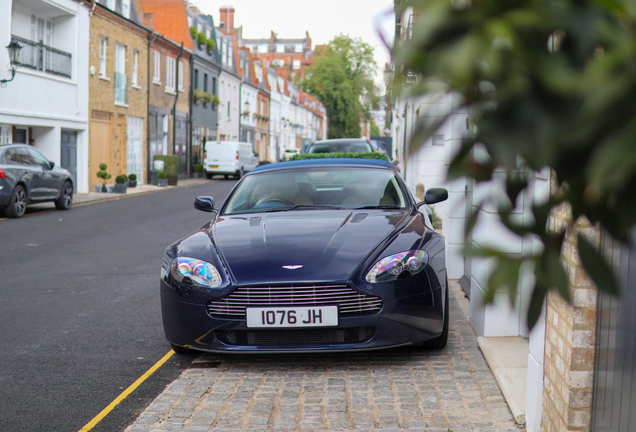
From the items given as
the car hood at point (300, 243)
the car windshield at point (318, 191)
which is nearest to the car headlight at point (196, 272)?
the car hood at point (300, 243)

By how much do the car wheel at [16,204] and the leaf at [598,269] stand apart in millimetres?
16389

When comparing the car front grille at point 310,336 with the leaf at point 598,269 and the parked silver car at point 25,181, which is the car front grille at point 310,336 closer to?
the leaf at point 598,269

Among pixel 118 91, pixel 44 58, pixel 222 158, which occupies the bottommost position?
pixel 222 158

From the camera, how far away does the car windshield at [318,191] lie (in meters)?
6.23

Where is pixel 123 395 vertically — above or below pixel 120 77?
below

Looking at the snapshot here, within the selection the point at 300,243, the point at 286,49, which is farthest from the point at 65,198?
the point at 286,49

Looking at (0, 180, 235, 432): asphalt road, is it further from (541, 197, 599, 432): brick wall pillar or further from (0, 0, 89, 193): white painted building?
(0, 0, 89, 193): white painted building

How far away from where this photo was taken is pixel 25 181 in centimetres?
1622

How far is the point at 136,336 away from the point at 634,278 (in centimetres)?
440

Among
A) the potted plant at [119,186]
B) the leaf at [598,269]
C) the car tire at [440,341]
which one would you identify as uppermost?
the leaf at [598,269]

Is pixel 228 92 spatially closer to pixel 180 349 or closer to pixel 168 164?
pixel 168 164

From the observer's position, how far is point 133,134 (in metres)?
32.2

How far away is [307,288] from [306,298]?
0.07m

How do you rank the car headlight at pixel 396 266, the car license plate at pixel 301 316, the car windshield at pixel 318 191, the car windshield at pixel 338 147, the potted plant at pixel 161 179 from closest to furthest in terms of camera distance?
the car license plate at pixel 301 316
the car headlight at pixel 396 266
the car windshield at pixel 318 191
the car windshield at pixel 338 147
the potted plant at pixel 161 179
